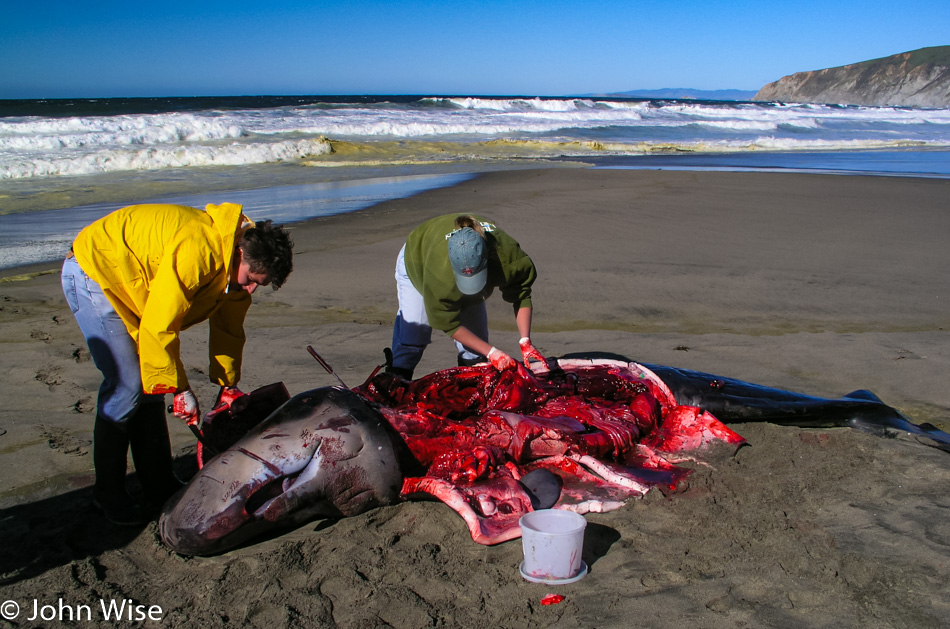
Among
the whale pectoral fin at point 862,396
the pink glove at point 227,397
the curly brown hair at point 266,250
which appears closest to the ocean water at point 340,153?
the pink glove at point 227,397

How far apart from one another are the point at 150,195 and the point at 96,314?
474 inches

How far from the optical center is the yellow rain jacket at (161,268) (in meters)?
3.10

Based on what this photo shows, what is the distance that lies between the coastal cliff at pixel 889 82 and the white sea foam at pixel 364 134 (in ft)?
167

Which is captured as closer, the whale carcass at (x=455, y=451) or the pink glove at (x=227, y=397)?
the whale carcass at (x=455, y=451)

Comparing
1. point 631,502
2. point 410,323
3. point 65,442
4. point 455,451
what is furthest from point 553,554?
point 65,442

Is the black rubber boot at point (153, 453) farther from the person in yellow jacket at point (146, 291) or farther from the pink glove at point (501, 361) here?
the pink glove at point (501, 361)

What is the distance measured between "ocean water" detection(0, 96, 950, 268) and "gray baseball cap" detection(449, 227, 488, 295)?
24.0 ft

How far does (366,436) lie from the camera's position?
341 centimetres

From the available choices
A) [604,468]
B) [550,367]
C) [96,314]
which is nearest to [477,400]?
[550,367]

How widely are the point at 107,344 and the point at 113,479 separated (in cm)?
69

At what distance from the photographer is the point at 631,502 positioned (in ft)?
11.7

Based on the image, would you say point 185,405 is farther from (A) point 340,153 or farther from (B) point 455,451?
(A) point 340,153

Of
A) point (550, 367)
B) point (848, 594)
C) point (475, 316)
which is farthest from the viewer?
point (475, 316)

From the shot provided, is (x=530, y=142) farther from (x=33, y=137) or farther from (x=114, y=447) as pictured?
(x=114, y=447)
